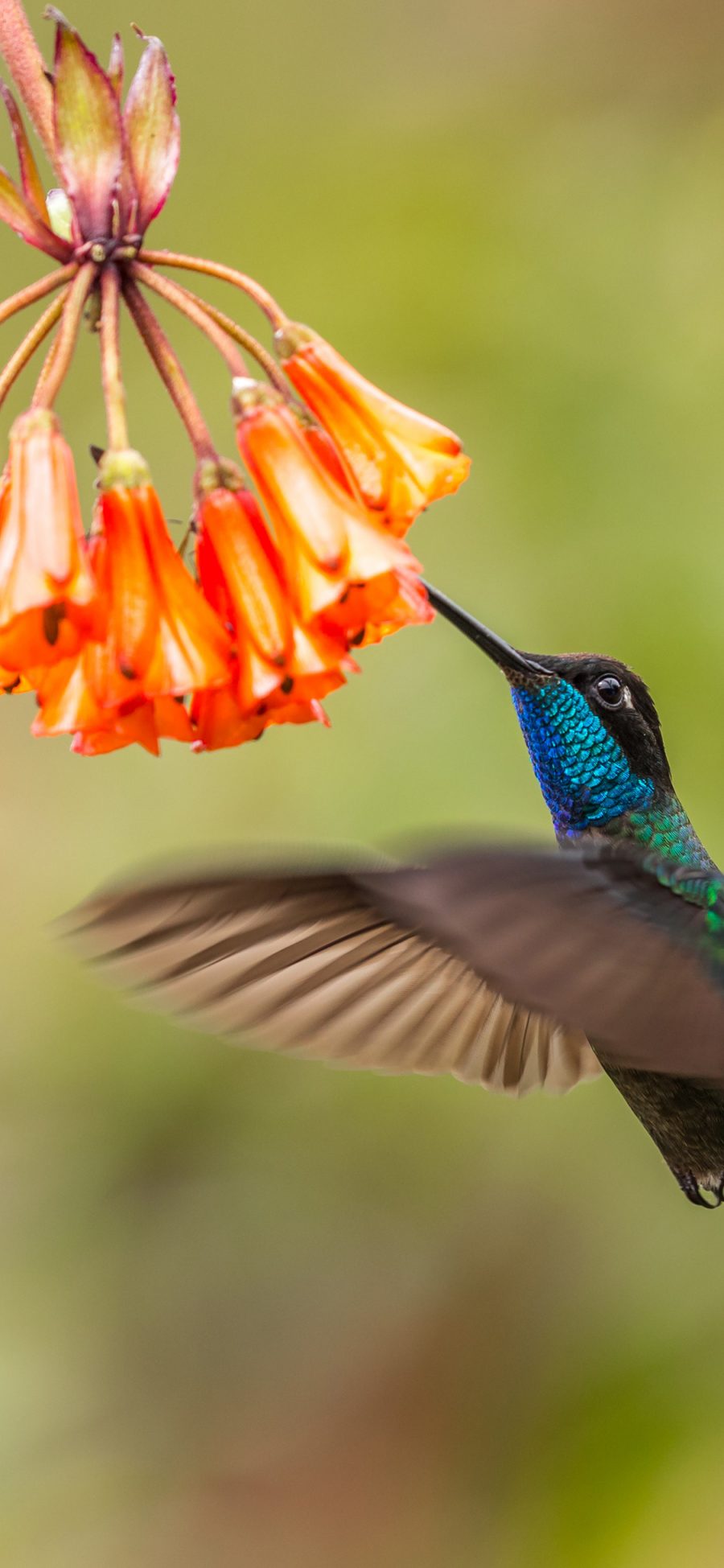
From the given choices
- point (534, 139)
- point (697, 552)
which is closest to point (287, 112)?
point (534, 139)

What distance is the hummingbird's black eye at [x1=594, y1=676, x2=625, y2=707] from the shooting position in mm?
1979

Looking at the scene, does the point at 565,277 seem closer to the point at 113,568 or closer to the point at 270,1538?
the point at 113,568

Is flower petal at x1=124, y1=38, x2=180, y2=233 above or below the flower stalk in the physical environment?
above

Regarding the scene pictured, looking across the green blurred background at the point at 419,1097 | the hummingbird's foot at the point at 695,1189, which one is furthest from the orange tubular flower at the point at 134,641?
the green blurred background at the point at 419,1097

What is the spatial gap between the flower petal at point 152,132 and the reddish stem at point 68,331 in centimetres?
6

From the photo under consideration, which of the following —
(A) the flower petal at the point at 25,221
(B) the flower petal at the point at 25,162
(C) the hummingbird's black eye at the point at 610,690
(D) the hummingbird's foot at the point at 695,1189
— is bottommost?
(D) the hummingbird's foot at the point at 695,1189

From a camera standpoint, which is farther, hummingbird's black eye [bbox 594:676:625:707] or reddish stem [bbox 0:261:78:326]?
hummingbird's black eye [bbox 594:676:625:707]

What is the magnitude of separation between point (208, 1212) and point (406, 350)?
5.89 feet

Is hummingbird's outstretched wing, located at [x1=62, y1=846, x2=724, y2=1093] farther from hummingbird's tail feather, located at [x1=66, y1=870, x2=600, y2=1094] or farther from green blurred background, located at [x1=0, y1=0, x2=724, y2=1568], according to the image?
green blurred background, located at [x1=0, y1=0, x2=724, y2=1568]

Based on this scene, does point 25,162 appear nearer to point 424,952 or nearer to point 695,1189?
point 424,952

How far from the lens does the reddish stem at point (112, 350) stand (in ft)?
4.02

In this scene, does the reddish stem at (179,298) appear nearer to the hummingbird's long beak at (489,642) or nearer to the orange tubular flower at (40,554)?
the orange tubular flower at (40,554)

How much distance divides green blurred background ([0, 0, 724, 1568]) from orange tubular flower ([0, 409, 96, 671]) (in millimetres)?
1419

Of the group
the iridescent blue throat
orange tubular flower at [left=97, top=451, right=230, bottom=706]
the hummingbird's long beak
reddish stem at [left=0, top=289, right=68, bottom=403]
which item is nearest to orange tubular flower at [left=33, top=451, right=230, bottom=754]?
orange tubular flower at [left=97, top=451, right=230, bottom=706]
